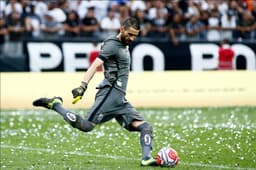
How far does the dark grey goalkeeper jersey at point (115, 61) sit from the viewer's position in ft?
38.8

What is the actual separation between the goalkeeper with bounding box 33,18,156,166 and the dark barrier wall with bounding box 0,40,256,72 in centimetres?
1357

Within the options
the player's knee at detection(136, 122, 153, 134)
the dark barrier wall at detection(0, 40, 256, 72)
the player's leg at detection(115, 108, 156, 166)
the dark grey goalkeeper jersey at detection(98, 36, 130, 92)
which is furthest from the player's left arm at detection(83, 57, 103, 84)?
the dark barrier wall at detection(0, 40, 256, 72)

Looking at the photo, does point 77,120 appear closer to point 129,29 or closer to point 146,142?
point 146,142

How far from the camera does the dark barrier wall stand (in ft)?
A: 85.0

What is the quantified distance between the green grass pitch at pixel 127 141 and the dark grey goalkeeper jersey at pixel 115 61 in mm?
1197

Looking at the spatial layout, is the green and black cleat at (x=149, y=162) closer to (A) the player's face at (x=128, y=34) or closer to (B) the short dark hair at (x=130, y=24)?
(A) the player's face at (x=128, y=34)

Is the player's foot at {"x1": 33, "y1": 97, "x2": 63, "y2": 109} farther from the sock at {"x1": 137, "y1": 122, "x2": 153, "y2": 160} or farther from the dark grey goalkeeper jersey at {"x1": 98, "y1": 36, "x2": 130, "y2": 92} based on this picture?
the sock at {"x1": 137, "y1": 122, "x2": 153, "y2": 160}

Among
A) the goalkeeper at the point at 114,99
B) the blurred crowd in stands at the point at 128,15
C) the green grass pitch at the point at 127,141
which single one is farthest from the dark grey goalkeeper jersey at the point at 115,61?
the blurred crowd in stands at the point at 128,15

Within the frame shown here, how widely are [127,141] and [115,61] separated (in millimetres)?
4140

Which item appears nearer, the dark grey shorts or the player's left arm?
the player's left arm

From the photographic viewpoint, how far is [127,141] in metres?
15.9

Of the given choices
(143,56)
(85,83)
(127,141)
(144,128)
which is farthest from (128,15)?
(85,83)

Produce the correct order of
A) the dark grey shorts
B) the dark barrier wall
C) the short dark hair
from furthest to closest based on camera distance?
the dark barrier wall
the dark grey shorts
the short dark hair

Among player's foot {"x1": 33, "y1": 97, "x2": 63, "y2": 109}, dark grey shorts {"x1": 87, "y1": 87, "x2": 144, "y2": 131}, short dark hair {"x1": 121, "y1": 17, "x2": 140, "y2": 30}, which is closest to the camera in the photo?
short dark hair {"x1": 121, "y1": 17, "x2": 140, "y2": 30}
